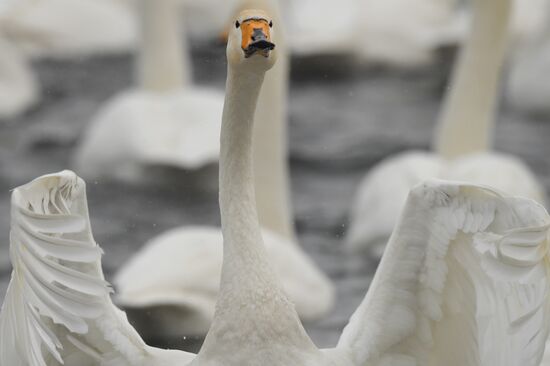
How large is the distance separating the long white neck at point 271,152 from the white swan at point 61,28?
7908 millimetres

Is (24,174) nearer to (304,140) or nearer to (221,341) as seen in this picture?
(304,140)

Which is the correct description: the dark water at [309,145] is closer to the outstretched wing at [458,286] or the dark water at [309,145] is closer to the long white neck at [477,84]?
the long white neck at [477,84]

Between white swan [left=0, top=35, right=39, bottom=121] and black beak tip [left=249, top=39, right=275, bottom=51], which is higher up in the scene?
black beak tip [left=249, top=39, right=275, bottom=51]

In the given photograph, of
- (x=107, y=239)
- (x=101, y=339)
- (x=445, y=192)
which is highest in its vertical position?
(x=445, y=192)

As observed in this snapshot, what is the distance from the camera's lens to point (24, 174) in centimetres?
1402

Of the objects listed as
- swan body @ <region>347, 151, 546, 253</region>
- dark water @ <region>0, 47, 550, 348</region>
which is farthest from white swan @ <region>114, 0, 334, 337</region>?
swan body @ <region>347, 151, 546, 253</region>

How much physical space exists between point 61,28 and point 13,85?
200 cm

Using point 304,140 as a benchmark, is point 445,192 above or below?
above

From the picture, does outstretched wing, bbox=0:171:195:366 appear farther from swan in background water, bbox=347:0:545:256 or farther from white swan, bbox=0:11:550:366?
swan in background water, bbox=347:0:545:256

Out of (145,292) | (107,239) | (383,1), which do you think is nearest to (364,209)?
(107,239)

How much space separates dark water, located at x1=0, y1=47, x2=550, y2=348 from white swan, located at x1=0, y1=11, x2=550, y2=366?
3.09 metres

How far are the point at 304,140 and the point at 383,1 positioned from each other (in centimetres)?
297

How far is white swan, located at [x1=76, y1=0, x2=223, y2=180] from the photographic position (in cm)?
1297

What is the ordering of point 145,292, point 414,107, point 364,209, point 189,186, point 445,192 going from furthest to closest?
point 414,107, point 189,186, point 364,209, point 145,292, point 445,192
